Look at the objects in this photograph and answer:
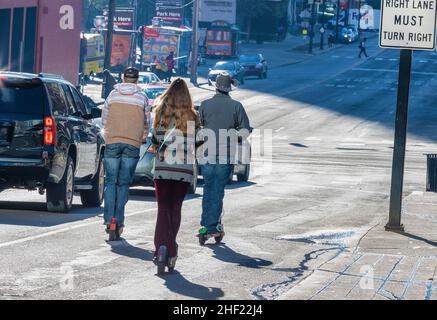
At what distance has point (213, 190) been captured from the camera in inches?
549

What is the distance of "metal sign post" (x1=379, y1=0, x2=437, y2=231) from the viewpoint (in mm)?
15680

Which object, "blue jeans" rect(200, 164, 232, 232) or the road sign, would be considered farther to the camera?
the road sign

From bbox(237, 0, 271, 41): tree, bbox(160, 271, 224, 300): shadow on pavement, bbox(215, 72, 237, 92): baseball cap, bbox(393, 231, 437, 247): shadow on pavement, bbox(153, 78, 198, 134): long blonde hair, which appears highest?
bbox(237, 0, 271, 41): tree

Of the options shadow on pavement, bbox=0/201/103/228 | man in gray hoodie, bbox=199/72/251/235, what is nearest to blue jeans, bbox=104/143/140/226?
man in gray hoodie, bbox=199/72/251/235

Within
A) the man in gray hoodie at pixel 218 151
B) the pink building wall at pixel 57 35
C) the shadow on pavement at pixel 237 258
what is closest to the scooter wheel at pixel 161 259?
the shadow on pavement at pixel 237 258

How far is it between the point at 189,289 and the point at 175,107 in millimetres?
2109

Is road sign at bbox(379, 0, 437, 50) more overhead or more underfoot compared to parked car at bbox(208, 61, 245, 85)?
more overhead

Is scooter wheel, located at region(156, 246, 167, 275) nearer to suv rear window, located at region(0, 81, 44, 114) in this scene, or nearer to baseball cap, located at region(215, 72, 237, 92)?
baseball cap, located at region(215, 72, 237, 92)

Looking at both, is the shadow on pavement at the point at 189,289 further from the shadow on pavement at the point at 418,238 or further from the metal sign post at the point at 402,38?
the metal sign post at the point at 402,38

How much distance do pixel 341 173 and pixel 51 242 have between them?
70.4 ft

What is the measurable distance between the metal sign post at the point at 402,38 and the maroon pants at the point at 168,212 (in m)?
4.83

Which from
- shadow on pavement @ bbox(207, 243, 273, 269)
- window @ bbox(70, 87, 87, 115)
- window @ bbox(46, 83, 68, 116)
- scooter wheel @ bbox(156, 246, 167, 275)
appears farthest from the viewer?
window @ bbox(70, 87, 87, 115)

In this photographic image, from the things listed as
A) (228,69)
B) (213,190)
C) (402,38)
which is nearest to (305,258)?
(213,190)
